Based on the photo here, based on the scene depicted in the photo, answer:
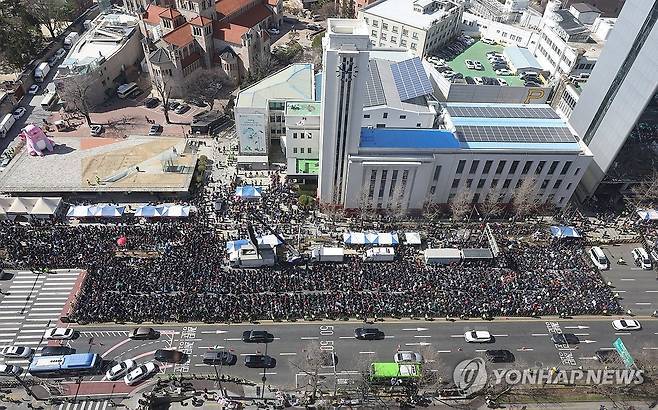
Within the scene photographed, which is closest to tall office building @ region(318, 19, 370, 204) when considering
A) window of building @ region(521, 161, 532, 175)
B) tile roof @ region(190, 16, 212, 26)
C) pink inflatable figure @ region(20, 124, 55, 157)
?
window of building @ region(521, 161, 532, 175)

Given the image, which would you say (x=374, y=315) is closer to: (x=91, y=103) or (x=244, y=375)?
(x=244, y=375)

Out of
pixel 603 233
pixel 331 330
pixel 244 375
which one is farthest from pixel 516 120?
pixel 244 375

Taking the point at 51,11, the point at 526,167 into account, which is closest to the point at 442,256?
the point at 526,167

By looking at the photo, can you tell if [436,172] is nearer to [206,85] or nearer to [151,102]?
[206,85]

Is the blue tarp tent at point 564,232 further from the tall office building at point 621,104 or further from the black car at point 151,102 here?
the black car at point 151,102

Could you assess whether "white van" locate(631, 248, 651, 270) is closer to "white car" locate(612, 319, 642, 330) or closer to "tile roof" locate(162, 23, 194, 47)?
"white car" locate(612, 319, 642, 330)

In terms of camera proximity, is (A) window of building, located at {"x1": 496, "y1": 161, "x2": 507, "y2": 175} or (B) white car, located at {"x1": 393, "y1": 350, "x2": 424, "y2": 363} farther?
(A) window of building, located at {"x1": 496, "y1": 161, "x2": 507, "y2": 175}

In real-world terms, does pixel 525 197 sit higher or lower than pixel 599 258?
higher
